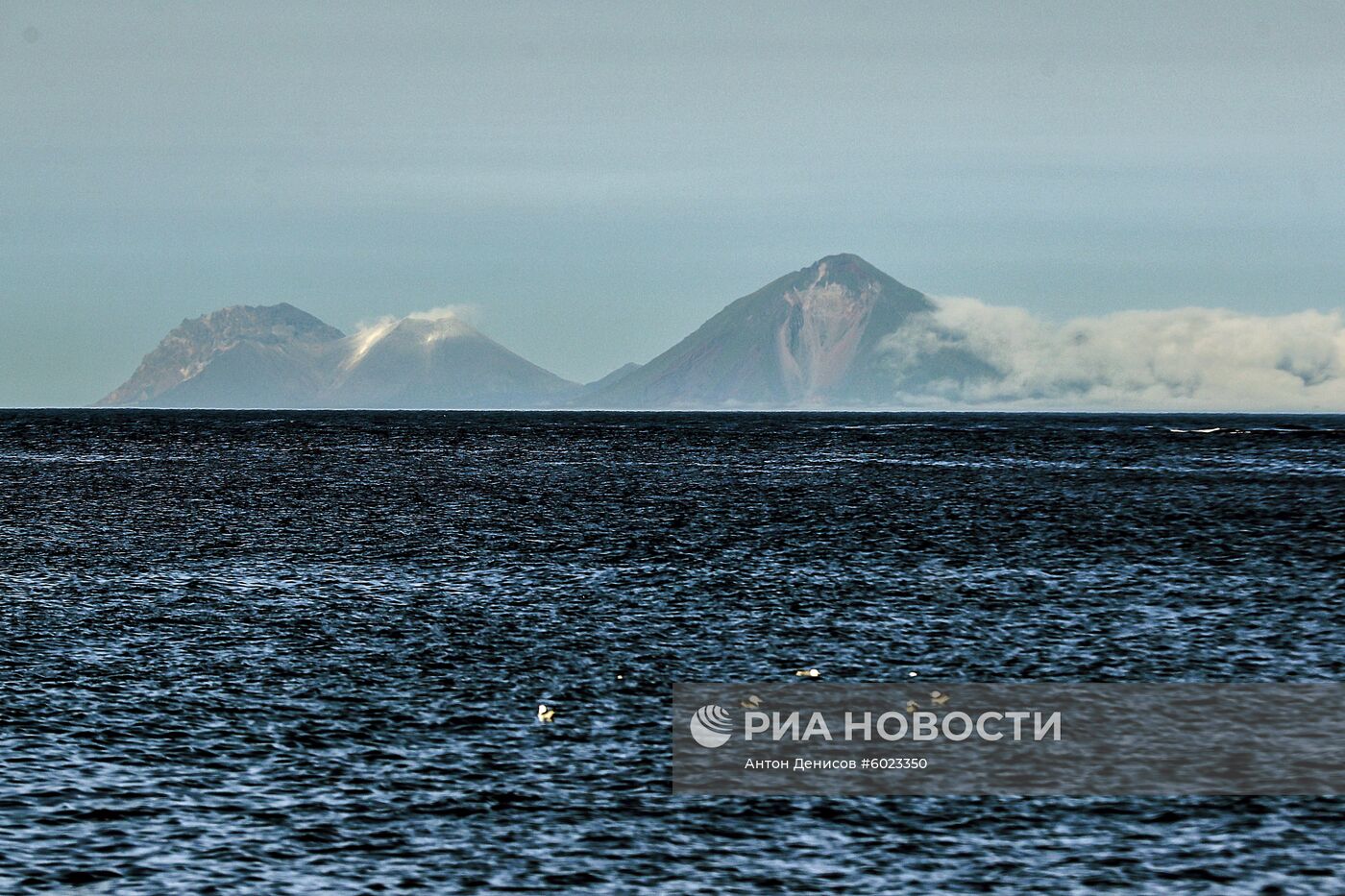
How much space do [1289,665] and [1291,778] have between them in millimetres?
10800

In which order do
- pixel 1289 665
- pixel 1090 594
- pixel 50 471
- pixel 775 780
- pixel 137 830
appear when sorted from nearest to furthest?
pixel 137 830 < pixel 775 780 < pixel 1289 665 < pixel 1090 594 < pixel 50 471

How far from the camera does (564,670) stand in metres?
34.4

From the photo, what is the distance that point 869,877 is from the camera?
65.5 ft

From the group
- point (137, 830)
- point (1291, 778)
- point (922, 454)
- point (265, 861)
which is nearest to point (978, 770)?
point (1291, 778)

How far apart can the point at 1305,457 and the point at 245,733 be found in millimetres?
176396

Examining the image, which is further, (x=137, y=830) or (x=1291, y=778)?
(x=1291, y=778)

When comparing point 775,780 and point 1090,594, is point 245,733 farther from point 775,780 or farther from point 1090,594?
point 1090,594

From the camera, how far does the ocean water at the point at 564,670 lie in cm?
2062

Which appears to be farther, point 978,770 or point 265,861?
point 978,770

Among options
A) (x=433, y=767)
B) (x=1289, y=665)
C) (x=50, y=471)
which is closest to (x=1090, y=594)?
(x=1289, y=665)

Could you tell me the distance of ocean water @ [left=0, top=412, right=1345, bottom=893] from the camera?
67.7ft

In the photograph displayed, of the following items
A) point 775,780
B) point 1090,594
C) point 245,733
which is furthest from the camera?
point 1090,594

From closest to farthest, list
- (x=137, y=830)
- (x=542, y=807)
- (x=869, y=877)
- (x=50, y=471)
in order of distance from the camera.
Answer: (x=869, y=877) → (x=137, y=830) → (x=542, y=807) → (x=50, y=471)

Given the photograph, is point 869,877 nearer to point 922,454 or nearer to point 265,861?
point 265,861
